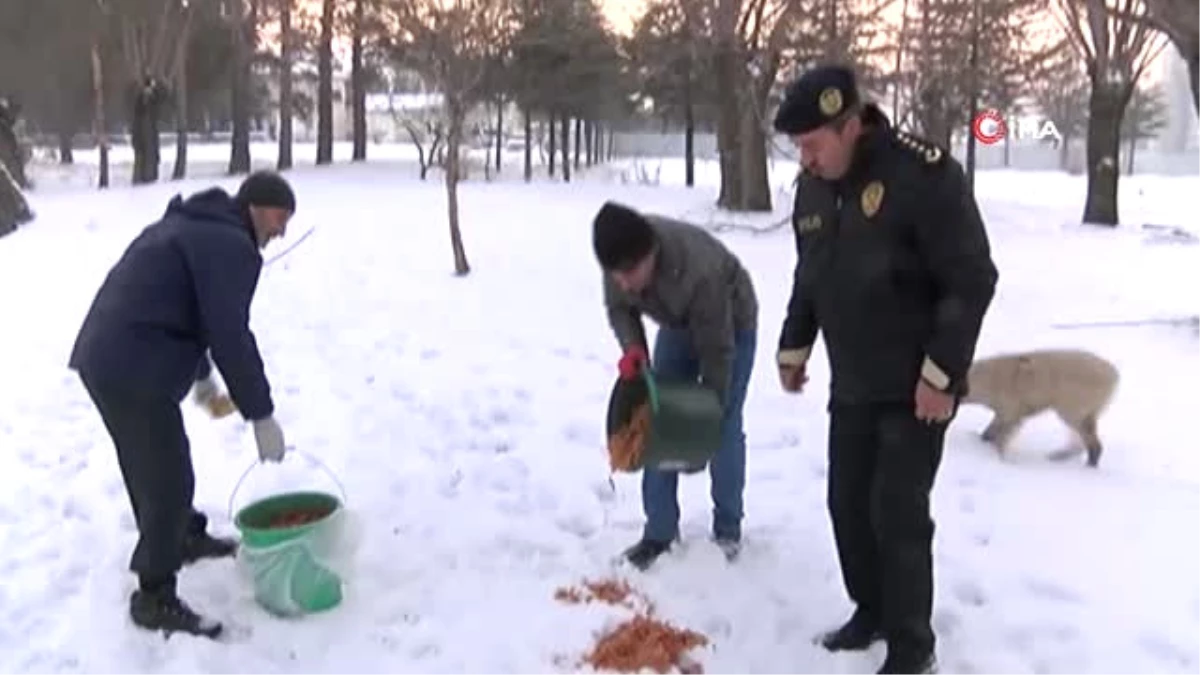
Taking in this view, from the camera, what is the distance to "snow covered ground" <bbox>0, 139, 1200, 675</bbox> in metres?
4.27

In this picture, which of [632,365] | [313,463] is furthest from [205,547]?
[632,365]

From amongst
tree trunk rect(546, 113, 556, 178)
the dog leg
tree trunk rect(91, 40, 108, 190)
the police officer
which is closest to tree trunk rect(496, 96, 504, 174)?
tree trunk rect(546, 113, 556, 178)

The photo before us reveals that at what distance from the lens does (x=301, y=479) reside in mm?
6004

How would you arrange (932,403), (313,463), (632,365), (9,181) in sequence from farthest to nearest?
(9,181)
(313,463)
(632,365)
(932,403)

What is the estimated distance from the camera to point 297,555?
4.34m

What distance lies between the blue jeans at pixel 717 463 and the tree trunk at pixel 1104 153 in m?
18.1

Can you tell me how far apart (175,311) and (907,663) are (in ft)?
8.17

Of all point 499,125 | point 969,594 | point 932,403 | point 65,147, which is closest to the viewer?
point 932,403

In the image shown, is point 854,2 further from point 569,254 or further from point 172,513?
point 172,513

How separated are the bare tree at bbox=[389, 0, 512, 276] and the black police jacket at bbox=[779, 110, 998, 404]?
914 cm

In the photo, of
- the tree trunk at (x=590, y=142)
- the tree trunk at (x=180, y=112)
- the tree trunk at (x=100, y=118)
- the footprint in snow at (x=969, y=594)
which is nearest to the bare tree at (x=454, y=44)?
the footprint in snow at (x=969, y=594)

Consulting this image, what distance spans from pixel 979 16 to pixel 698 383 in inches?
712

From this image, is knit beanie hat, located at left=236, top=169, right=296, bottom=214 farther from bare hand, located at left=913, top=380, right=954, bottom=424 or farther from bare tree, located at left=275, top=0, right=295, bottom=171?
bare tree, located at left=275, top=0, right=295, bottom=171

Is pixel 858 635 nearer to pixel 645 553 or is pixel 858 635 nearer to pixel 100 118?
pixel 645 553
